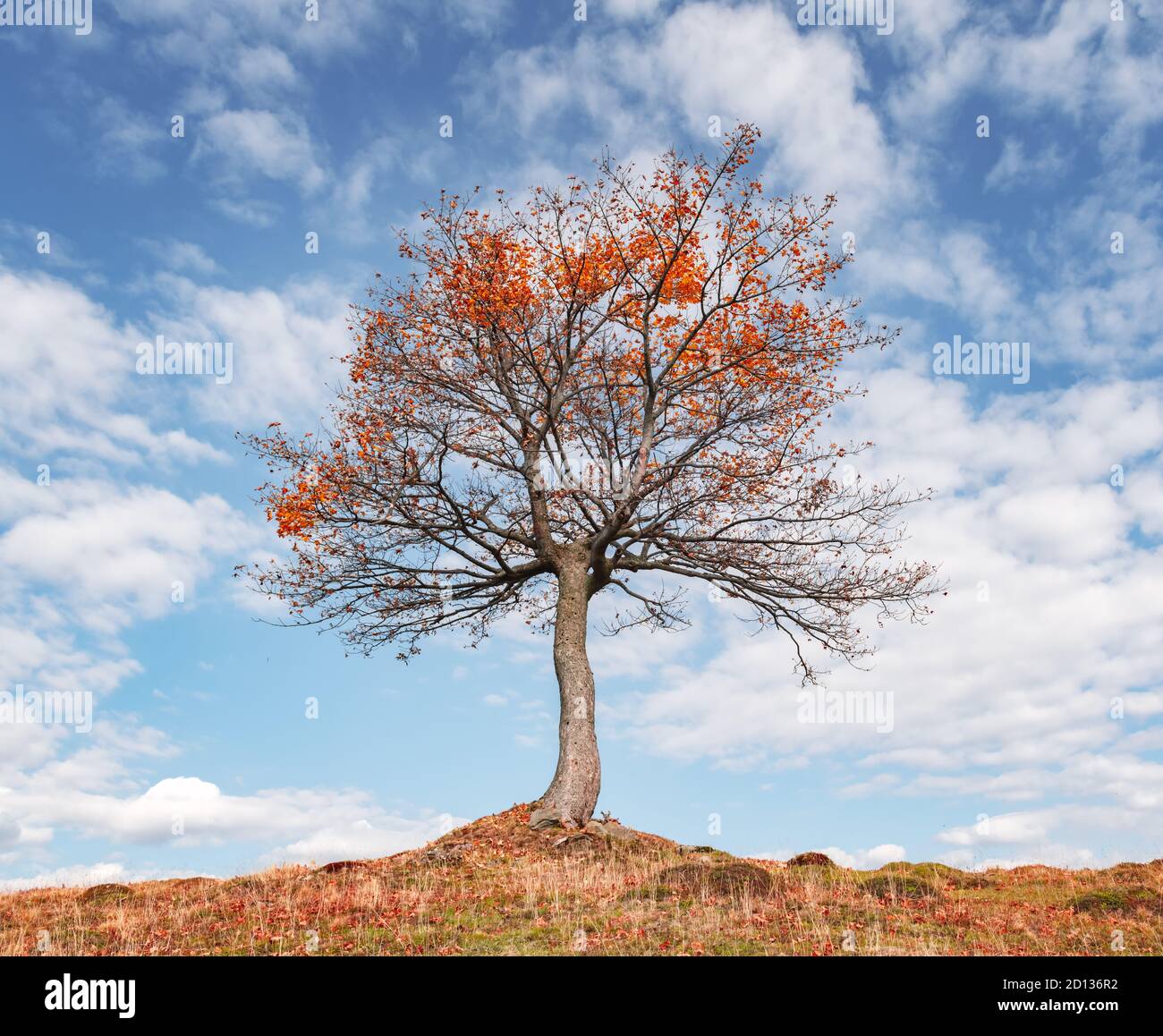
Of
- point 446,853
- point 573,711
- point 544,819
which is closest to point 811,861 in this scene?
point 544,819

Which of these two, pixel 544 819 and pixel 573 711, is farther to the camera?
pixel 573 711

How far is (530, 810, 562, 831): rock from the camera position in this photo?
1772cm

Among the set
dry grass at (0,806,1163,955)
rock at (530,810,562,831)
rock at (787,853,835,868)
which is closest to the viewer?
dry grass at (0,806,1163,955)

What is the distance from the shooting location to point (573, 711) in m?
18.9

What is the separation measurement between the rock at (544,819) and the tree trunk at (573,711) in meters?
0.08

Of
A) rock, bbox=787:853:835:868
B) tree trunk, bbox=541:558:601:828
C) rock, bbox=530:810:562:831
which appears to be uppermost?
tree trunk, bbox=541:558:601:828

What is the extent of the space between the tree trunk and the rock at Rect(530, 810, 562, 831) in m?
0.08

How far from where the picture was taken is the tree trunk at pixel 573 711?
60.3ft

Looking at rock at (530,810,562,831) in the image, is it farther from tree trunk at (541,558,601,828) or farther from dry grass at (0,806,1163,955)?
dry grass at (0,806,1163,955)

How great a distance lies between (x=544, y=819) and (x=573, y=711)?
221 centimetres

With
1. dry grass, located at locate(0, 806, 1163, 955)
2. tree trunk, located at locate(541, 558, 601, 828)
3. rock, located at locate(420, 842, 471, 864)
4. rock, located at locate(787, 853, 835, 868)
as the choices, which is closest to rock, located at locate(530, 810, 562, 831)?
tree trunk, located at locate(541, 558, 601, 828)

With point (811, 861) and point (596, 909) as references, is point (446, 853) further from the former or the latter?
point (811, 861)

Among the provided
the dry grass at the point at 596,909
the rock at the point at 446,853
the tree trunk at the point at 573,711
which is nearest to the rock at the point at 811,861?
the dry grass at the point at 596,909
